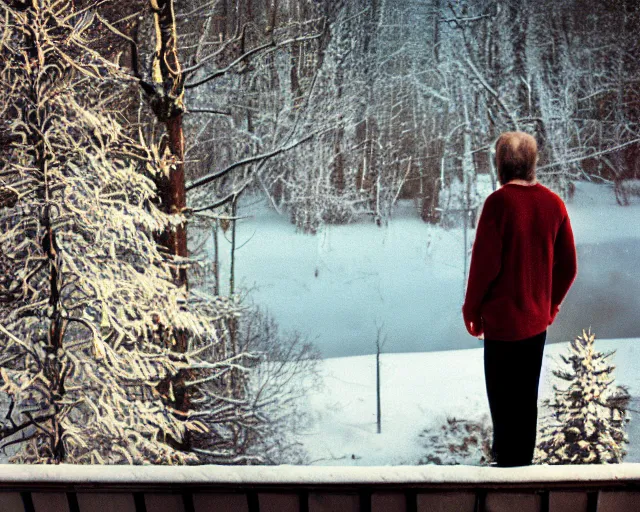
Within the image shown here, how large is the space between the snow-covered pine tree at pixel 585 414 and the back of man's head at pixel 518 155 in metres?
1.58

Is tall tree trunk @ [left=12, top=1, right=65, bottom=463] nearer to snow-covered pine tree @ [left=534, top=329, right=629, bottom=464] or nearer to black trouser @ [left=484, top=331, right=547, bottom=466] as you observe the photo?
black trouser @ [left=484, top=331, right=547, bottom=466]

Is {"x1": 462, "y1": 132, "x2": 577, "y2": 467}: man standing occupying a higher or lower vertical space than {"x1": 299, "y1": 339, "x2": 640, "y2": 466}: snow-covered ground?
higher

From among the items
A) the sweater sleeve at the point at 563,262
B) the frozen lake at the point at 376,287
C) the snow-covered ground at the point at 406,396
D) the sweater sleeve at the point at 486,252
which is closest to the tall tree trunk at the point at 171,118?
the frozen lake at the point at 376,287

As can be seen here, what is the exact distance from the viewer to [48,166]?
9.46 ft

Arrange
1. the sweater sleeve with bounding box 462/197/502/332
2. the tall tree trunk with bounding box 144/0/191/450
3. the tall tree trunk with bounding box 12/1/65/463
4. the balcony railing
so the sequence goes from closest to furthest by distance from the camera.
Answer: the balcony railing
the sweater sleeve with bounding box 462/197/502/332
the tall tree trunk with bounding box 12/1/65/463
the tall tree trunk with bounding box 144/0/191/450

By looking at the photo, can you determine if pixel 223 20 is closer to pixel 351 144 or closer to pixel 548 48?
pixel 351 144

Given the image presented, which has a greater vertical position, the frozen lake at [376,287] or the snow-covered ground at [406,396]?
the frozen lake at [376,287]

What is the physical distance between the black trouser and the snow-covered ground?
3.78 ft

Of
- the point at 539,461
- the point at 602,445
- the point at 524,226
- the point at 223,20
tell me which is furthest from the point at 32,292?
the point at 602,445

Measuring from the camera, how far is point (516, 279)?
5.75ft

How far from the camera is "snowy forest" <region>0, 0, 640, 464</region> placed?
9.50 feet

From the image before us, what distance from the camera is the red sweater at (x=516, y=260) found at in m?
1.72

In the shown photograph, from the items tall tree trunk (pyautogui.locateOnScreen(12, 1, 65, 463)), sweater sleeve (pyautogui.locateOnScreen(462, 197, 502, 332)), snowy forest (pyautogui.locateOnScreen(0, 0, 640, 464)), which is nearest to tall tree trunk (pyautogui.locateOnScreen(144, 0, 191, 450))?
snowy forest (pyautogui.locateOnScreen(0, 0, 640, 464))

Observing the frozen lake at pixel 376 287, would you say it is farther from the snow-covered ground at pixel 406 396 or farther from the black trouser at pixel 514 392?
the black trouser at pixel 514 392
